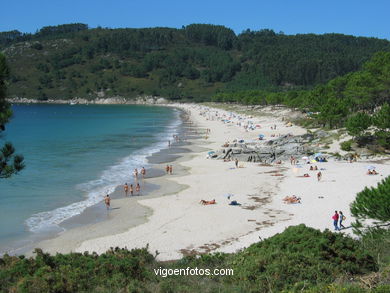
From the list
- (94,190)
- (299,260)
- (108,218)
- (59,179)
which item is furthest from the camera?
(59,179)

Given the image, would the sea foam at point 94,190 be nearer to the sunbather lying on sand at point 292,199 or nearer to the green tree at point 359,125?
the sunbather lying on sand at point 292,199

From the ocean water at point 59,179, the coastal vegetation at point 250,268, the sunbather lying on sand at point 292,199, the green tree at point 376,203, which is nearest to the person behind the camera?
the coastal vegetation at point 250,268

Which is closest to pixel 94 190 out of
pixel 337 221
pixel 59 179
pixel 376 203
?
pixel 59 179

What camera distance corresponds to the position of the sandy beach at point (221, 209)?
19.5m

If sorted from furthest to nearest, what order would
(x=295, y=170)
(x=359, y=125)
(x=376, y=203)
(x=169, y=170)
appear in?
1. (x=359, y=125)
2. (x=169, y=170)
3. (x=295, y=170)
4. (x=376, y=203)

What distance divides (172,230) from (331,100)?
1608 inches

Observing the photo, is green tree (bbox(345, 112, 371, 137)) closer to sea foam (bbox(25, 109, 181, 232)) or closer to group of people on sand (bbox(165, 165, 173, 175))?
group of people on sand (bbox(165, 165, 173, 175))

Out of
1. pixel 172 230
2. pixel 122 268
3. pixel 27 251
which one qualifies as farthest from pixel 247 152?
Result: pixel 122 268

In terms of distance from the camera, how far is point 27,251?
18906 mm

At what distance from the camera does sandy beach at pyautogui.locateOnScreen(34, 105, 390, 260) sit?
1945 cm

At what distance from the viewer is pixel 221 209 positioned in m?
24.5

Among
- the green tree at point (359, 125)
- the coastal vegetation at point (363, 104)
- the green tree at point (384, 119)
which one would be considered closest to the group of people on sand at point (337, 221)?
the green tree at point (384, 119)

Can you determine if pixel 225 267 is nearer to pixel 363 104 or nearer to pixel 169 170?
pixel 169 170

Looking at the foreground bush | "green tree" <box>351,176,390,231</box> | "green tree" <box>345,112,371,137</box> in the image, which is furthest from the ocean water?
"green tree" <box>345,112,371,137</box>
